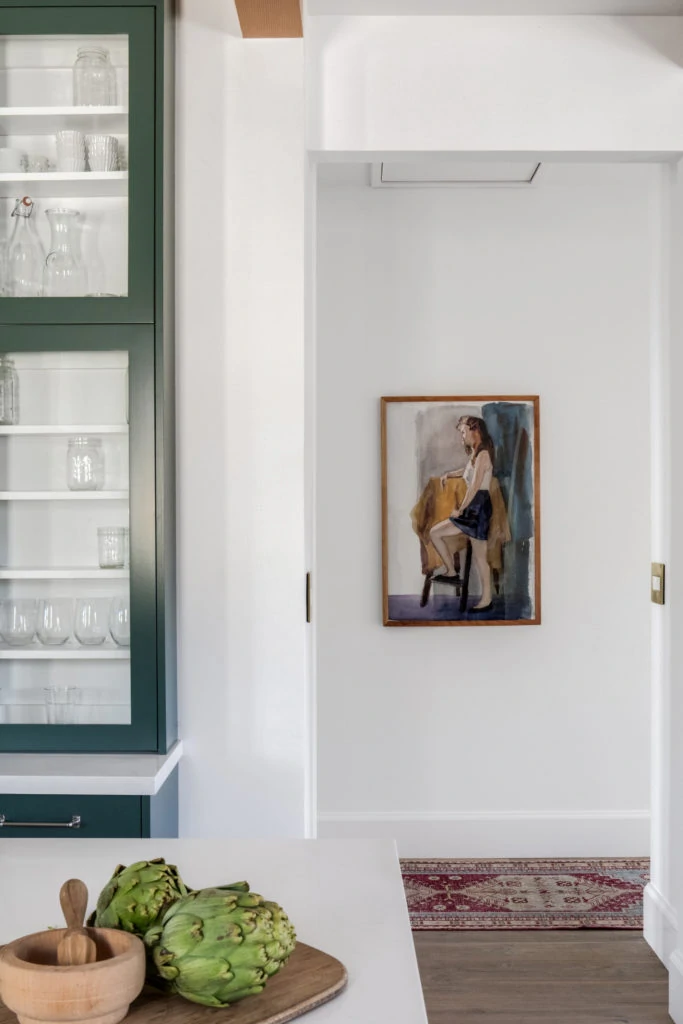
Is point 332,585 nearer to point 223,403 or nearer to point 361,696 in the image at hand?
point 361,696

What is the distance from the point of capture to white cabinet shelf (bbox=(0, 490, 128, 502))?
2.18 metres

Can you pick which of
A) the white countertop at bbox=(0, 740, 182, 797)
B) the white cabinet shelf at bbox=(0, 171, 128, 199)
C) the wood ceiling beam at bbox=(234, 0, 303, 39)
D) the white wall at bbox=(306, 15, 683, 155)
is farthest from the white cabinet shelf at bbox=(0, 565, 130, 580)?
the wood ceiling beam at bbox=(234, 0, 303, 39)

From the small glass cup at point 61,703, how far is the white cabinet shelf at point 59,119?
4.39 ft

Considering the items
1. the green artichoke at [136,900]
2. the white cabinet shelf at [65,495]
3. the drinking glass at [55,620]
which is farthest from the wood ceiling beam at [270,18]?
the green artichoke at [136,900]

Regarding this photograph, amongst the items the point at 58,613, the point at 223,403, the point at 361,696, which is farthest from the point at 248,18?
the point at 361,696

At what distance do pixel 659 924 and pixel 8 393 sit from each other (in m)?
2.41

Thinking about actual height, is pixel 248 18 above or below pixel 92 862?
above

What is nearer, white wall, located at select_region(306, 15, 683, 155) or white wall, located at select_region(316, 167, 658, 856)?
white wall, located at select_region(306, 15, 683, 155)

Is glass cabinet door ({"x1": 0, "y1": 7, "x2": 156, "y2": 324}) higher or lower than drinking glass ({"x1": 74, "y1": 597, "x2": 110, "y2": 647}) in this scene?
higher

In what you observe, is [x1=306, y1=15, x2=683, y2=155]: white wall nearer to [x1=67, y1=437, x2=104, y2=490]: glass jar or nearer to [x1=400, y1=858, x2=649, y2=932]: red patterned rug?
[x1=67, y1=437, x2=104, y2=490]: glass jar

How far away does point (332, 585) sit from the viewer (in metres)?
3.67

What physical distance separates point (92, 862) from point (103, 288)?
141 cm

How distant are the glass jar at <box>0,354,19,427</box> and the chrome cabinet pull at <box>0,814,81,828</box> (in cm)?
91

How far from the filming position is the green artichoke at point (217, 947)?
764 mm
